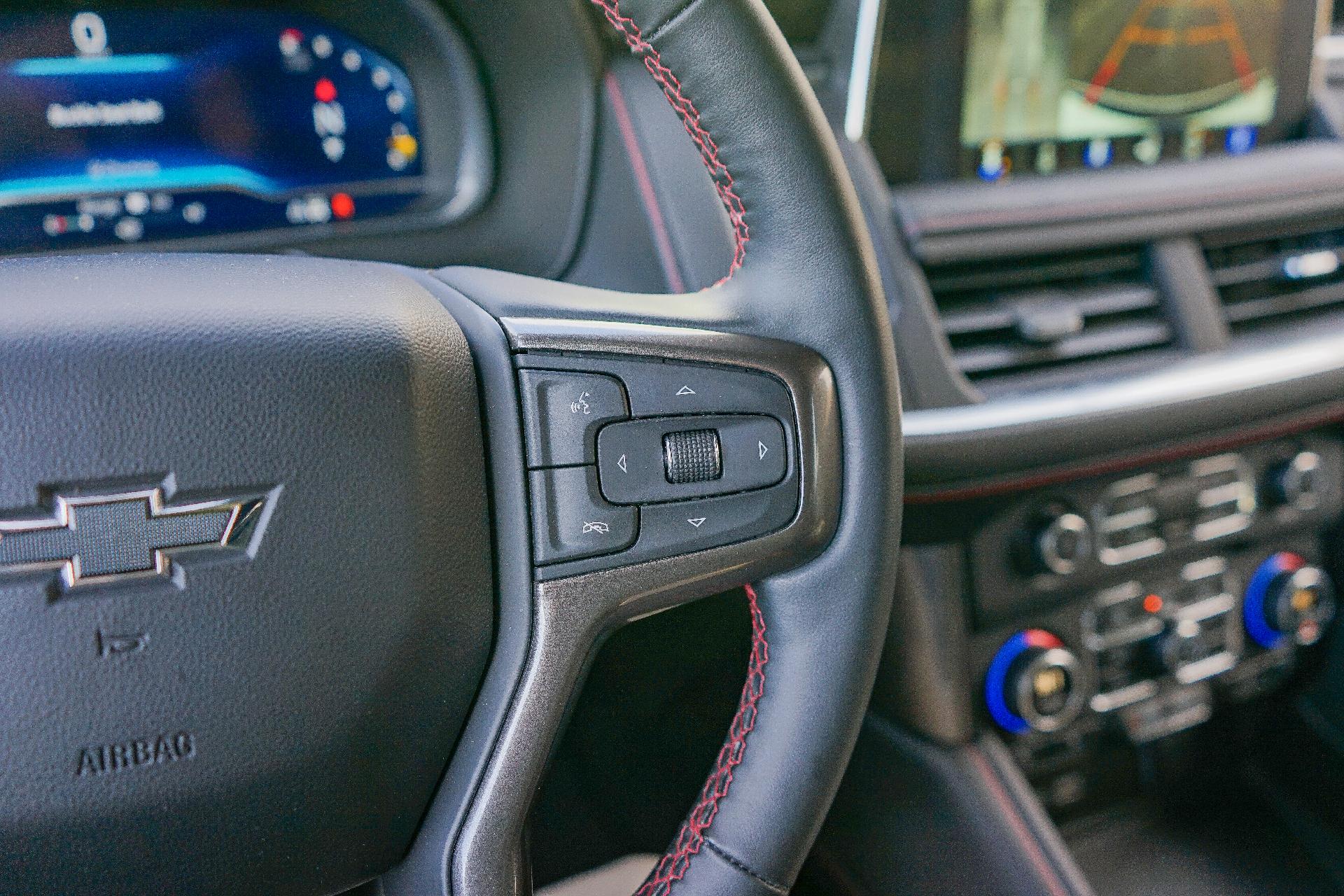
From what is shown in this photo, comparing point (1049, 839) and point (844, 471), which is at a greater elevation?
point (844, 471)

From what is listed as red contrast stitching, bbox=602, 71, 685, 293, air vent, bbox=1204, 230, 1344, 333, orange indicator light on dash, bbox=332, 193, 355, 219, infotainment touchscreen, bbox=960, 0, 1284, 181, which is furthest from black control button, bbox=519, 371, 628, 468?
air vent, bbox=1204, 230, 1344, 333

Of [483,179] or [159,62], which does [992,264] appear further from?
[159,62]

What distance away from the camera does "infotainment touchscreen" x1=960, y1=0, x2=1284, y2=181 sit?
4.06ft

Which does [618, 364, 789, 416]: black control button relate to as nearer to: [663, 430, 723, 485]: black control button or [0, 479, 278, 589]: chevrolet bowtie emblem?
[663, 430, 723, 485]: black control button

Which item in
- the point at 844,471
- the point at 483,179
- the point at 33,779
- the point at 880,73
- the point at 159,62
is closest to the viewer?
the point at 33,779

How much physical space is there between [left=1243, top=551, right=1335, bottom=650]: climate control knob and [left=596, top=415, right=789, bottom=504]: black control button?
888 mm

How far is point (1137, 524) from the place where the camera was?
3.93 feet

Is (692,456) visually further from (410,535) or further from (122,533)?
(122,533)

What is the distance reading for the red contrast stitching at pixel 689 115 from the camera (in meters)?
0.68

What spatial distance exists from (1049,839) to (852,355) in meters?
0.65

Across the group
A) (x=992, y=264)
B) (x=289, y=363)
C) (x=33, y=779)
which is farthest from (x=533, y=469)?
(x=992, y=264)

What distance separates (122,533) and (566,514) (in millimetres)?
214

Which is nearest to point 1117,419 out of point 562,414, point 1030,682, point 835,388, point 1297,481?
point 1030,682

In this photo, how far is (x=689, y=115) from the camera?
27.5 inches
